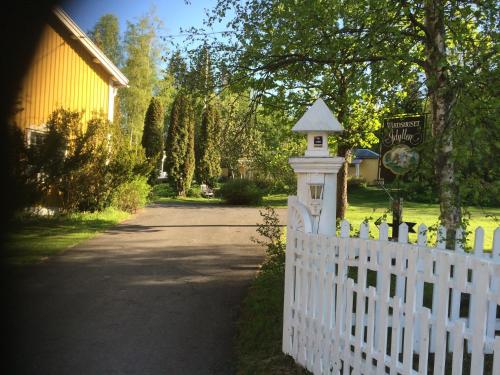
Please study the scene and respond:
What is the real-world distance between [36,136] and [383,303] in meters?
11.4

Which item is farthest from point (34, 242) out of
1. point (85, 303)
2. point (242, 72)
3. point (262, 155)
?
point (262, 155)

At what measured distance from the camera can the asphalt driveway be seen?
14.4 ft

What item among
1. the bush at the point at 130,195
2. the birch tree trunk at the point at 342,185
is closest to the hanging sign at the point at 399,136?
the birch tree trunk at the point at 342,185

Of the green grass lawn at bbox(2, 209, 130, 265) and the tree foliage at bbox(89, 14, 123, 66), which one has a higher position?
the tree foliage at bbox(89, 14, 123, 66)

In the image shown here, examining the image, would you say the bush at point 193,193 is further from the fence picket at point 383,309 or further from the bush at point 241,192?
the fence picket at point 383,309

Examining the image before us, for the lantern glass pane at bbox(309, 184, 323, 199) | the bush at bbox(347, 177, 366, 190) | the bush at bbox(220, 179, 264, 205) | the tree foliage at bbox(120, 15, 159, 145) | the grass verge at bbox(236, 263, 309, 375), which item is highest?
the tree foliage at bbox(120, 15, 159, 145)

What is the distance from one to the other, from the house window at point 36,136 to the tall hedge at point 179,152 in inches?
657

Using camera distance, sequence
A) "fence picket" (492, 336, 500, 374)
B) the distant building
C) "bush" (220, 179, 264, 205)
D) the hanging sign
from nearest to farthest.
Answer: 1. "fence picket" (492, 336, 500, 374)
2. the hanging sign
3. "bush" (220, 179, 264, 205)
4. the distant building

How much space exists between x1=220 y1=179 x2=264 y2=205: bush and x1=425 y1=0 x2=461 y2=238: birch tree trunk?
18.8 m

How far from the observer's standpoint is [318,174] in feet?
Answer: 15.2

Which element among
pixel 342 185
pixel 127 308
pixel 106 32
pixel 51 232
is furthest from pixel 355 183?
pixel 127 308

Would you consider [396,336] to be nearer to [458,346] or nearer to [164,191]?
[458,346]

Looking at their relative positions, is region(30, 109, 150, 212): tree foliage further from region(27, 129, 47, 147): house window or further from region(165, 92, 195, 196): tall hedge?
region(165, 92, 195, 196): tall hedge

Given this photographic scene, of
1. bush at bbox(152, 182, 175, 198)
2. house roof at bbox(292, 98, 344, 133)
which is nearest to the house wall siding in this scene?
house roof at bbox(292, 98, 344, 133)
